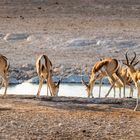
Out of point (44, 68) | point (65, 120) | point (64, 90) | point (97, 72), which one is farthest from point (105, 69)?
point (65, 120)

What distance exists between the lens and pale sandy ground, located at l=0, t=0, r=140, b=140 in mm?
10633

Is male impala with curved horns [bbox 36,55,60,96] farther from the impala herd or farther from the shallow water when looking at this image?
the shallow water


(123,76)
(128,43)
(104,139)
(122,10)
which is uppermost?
(122,10)

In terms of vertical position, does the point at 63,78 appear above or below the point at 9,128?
above

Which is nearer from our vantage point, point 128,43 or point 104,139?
point 104,139

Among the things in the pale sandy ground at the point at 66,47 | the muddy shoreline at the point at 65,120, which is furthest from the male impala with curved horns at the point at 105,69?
the pale sandy ground at the point at 66,47

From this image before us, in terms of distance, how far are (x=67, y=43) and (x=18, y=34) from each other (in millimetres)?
2855

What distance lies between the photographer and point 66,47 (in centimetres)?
2756

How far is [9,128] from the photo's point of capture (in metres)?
10.5

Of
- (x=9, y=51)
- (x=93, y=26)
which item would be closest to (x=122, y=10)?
(x=93, y=26)

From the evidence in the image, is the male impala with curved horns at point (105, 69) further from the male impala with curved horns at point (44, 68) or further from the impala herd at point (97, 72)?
the male impala with curved horns at point (44, 68)

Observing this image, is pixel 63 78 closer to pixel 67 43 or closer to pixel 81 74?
pixel 81 74

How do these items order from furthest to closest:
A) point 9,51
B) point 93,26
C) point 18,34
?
1. point 93,26
2. point 18,34
3. point 9,51

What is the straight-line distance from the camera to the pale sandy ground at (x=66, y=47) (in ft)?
34.9
